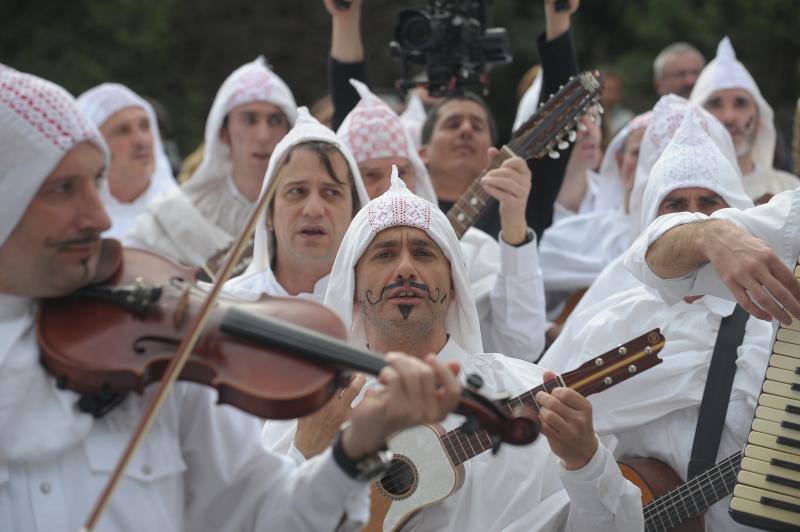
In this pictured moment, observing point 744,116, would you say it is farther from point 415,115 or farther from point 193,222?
point 193,222

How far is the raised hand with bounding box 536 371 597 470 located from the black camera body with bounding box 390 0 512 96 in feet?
9.82

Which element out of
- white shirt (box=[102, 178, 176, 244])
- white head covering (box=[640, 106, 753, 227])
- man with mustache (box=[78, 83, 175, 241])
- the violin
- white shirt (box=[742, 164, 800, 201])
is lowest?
white shirt (box=[102, 178, 176, 244])

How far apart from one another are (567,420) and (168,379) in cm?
135

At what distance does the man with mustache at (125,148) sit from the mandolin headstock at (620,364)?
4501 mm

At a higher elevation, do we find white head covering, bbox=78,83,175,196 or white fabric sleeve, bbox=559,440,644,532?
white fabric sleeve, bbox=559,440,644,532

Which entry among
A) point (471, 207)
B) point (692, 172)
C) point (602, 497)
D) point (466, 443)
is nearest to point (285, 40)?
point (471, 207)

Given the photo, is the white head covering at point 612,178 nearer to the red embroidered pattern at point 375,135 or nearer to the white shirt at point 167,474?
the red embroidered pattern at point 375,135

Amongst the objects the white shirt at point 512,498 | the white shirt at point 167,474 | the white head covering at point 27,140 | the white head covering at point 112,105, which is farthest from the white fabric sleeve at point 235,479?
the white head covering at point 112,105

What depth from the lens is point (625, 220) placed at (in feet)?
22.0

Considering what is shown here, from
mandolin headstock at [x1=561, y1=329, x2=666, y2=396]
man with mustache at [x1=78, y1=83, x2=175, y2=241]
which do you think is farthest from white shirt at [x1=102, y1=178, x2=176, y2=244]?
mandolin headstock at [x1=561, y1=329, x2=666, y2=396]

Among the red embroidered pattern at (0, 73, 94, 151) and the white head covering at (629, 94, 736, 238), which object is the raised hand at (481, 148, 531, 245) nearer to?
the white head covering at (629, 94, 736, 238)

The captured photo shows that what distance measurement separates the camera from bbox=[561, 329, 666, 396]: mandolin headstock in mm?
3549

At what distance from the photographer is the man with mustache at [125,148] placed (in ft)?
24.8

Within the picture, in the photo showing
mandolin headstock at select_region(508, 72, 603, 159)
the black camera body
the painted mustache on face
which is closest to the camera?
the painted mustache on face
